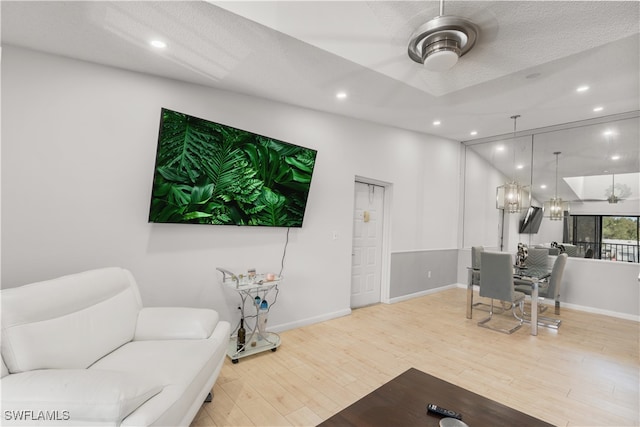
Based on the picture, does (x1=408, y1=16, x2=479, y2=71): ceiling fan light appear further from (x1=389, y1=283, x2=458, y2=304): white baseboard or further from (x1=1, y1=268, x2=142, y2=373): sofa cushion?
(x1=389, y1=283, x2=458, y2=304): white baseboard

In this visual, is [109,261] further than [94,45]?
Yes

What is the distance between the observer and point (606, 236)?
448 cm

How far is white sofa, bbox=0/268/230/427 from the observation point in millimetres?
1243

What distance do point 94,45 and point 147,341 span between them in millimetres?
2228

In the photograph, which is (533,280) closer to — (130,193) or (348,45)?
(348,45)

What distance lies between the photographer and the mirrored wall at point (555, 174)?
424 cm

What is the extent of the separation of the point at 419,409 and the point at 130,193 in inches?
108

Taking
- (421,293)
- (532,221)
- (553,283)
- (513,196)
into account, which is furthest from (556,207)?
(421,293)

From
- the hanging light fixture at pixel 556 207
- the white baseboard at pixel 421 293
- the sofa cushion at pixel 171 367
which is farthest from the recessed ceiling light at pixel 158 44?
the hanging light fixture at pixel 556 207

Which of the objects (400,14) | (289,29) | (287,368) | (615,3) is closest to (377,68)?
(400,14)

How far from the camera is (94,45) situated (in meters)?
2.22

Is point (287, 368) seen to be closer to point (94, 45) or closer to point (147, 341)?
point (147, 341)

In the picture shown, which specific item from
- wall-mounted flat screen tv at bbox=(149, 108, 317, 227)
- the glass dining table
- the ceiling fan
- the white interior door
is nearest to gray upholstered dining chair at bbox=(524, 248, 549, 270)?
the glass dining table

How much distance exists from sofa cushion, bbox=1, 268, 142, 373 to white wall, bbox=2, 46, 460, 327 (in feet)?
1.97
